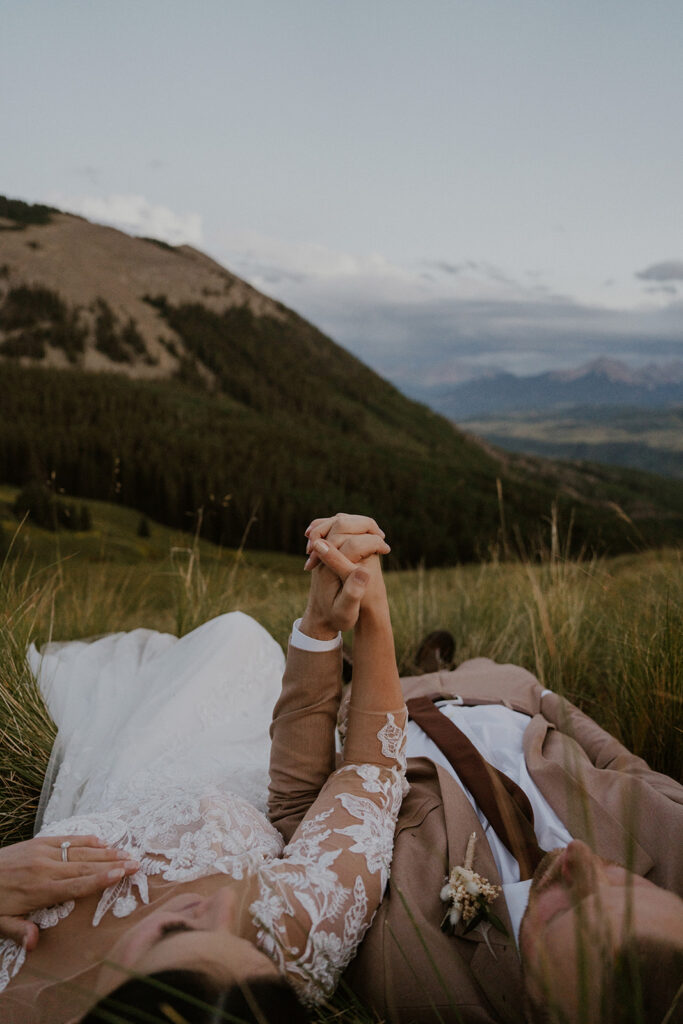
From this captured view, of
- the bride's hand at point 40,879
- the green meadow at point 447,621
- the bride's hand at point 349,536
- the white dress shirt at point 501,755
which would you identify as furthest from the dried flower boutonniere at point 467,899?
the bride's hand at point 349,536

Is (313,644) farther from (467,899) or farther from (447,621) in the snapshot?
(447,621)

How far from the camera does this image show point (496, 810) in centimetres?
195

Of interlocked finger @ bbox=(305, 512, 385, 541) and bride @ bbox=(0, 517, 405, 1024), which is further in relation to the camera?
interlocked finger @ bbox=(305, 512, 385, 541)

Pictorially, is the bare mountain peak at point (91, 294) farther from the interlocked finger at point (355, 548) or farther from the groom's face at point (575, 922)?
the groom's face at point (575, 922)

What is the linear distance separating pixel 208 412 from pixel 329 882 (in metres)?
41.7

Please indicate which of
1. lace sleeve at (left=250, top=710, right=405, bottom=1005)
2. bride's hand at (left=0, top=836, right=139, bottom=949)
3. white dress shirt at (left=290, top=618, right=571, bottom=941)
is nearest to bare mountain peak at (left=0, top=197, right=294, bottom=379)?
white dress shirt at (left=290, top=618, right=571, bottom=941)

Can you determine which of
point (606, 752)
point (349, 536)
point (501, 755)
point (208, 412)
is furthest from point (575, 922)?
point (208, 412)

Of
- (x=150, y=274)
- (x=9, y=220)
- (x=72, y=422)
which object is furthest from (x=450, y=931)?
(x=150, y=274)

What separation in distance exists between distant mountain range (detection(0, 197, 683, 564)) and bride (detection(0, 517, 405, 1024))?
98.8 inches

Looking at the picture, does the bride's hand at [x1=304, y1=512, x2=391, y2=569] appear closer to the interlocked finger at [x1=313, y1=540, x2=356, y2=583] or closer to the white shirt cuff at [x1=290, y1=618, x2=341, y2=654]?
the interlocked finger at [x1=313, y1=540, x2=356, y2=583]

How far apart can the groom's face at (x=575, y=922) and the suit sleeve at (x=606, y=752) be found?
727 mm

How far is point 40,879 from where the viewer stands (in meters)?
1.48

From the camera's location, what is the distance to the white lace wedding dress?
1.55 metres

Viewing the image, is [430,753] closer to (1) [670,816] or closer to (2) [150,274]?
(1) [670,816]
